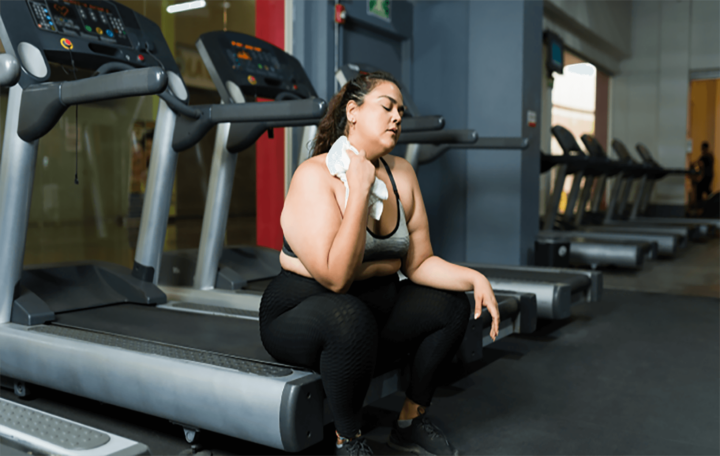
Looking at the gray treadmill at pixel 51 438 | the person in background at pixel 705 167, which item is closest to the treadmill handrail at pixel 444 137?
the gray treadmill at pixel 51 438

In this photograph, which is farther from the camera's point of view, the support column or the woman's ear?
the support column

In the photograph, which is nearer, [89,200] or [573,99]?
[89,200]

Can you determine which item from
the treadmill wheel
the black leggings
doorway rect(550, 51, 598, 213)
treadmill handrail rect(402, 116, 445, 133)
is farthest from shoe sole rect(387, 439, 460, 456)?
doorway rect(550, 51, 598, 213)

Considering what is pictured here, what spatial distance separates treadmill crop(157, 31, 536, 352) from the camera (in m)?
2.68

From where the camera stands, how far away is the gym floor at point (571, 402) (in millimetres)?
1809

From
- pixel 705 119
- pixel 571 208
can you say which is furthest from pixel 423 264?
pixel 705 119

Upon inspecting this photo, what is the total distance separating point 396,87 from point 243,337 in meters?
0.96

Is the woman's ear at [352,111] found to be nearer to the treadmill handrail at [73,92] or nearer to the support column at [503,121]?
the treadmill handrail at [73,92]

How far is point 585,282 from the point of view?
3328 mm

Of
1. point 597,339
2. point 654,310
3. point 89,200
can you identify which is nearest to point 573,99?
point 654,310

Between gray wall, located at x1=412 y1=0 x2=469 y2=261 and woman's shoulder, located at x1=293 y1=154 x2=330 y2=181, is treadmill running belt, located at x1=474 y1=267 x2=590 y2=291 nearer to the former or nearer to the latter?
gray wall, located at x1=412 y1=0 x2=469 y2=261

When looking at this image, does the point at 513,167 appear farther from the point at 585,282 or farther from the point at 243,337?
the point at 243,337

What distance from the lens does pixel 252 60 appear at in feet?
10.5

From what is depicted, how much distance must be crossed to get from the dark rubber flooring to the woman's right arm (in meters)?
0.61
